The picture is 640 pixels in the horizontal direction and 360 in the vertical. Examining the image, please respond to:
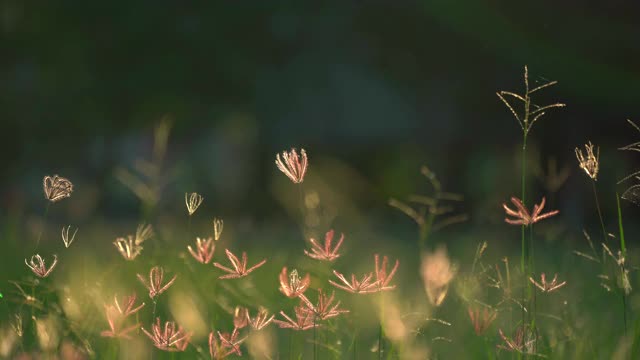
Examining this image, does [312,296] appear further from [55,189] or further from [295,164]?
[295,164]

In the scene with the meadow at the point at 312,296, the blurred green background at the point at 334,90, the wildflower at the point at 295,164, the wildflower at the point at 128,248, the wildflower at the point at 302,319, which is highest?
the wildflower at the point at 295,164

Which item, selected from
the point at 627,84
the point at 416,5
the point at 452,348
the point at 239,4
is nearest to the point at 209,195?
the point at 239,4

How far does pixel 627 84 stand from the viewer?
13539 millimetres

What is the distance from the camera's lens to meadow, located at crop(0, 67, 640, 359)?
1537 mm

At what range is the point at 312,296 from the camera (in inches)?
158

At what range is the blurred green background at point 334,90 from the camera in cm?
1351

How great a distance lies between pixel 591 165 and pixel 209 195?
1898cm

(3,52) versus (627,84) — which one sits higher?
(627,84)

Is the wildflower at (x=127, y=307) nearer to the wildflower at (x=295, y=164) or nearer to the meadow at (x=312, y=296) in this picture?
the meadow at (x=312, y=296)

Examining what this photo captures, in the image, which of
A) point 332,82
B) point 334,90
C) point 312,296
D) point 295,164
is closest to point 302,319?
point 295,164

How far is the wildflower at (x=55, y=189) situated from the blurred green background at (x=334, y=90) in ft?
34.5

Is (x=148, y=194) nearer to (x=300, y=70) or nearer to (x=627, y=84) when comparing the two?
(x=627, y=84)

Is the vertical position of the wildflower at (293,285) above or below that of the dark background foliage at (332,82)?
above

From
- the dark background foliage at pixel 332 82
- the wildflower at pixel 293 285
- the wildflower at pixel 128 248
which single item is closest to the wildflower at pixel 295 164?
the wildflower at pixel 293 285
